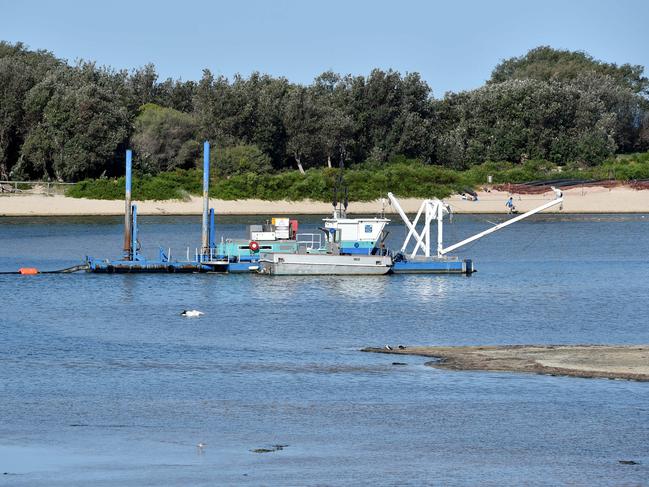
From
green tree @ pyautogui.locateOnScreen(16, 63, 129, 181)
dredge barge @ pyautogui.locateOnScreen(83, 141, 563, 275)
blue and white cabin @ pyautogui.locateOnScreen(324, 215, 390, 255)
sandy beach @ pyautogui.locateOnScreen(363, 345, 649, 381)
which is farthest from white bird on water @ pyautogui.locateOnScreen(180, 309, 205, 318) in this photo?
green tree @ pyautogui.locateOnScreen(16, 63, 129, 181)

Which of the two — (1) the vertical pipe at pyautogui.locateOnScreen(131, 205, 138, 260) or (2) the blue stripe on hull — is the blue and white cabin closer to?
(2) the blue stripe on hull

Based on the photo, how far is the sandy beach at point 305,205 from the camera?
119m

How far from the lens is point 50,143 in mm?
122438

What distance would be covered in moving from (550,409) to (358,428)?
4.78m

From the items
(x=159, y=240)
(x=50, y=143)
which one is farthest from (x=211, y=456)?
(x=50, y=143)

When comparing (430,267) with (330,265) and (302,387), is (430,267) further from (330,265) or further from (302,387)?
(302,387)

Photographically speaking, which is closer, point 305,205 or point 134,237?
point 134,237

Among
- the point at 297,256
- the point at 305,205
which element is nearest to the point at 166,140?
the point at 305,205

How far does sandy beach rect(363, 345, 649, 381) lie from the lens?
36.0 m

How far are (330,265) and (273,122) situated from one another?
221 ft

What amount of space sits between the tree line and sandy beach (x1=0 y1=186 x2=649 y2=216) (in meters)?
4.05

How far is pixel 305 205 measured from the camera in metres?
128

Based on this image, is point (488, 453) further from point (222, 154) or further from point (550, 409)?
point (222, 154)

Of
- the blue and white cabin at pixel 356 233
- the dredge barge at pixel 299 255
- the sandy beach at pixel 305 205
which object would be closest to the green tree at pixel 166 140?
the sandy beach at pixel 305 205
